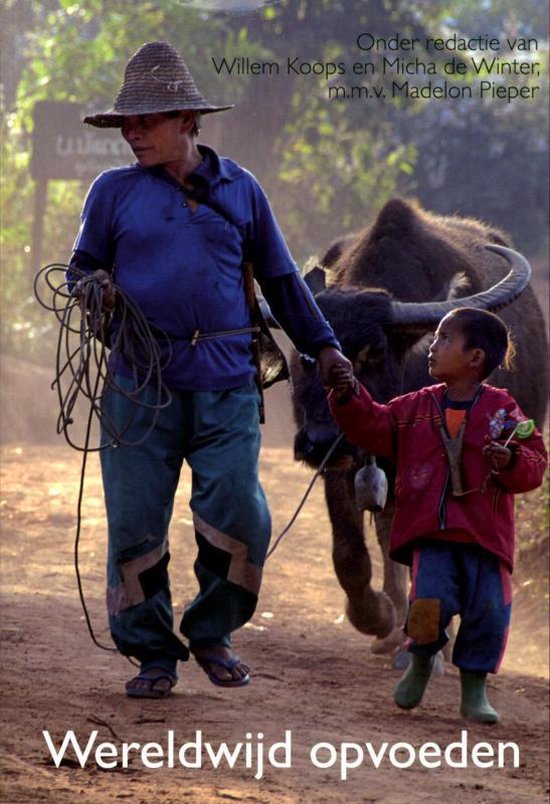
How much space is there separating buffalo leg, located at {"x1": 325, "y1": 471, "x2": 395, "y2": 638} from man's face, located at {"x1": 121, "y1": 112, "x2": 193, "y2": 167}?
2.66 metres

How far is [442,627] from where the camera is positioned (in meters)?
4.87

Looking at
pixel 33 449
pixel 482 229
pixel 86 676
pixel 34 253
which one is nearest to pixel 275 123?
pixel 34 253

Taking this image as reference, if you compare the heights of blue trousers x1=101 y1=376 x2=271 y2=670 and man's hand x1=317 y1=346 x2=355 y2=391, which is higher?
man's hand x1=317 y1=346 x2=355 y2=391

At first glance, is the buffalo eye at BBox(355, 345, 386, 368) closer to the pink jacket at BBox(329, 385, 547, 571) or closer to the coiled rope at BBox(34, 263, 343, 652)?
the pink jacket at BBox(329, 385, 547, 571)

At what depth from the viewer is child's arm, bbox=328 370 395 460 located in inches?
193

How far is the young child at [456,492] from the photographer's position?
4.84 metres

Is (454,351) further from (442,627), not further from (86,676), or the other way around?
(86,676)

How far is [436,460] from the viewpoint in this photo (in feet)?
16.0

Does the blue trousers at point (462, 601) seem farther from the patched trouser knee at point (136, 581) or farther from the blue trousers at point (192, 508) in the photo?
the patched trouser knee at point (136, 581)

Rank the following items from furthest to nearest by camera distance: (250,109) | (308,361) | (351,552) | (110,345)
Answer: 1. (250,109)
2. (351,552)
3. (308,361)
4. (110,345)

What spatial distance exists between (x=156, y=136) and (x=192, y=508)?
4.14 feet

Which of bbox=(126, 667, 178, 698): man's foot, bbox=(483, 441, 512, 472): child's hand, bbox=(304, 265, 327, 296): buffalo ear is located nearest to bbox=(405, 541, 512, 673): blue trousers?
bbox=(483, 441, 512, 472): child's hand

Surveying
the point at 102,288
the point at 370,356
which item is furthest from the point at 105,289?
the point at 370,356

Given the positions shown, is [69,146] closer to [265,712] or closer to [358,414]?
[265,712]
